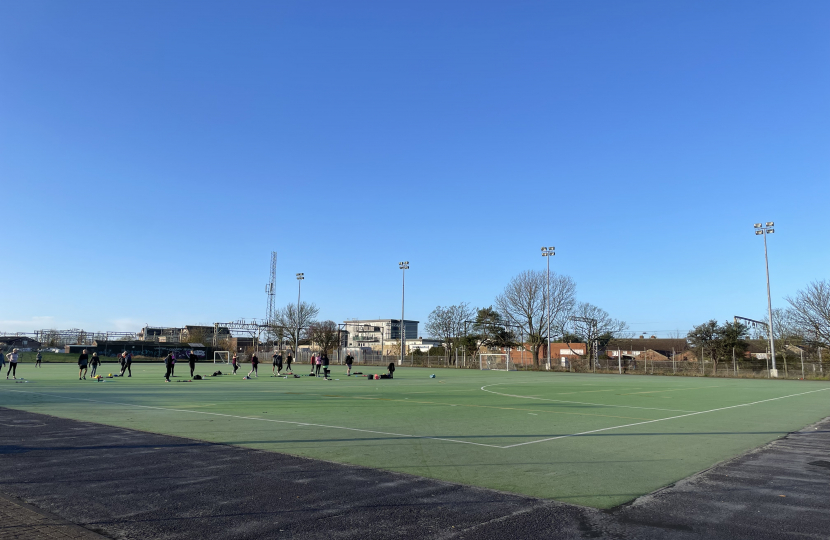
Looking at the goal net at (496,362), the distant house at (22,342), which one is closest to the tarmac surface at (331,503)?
the goal net at (496,362)

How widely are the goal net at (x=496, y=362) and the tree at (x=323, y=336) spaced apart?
136 feet

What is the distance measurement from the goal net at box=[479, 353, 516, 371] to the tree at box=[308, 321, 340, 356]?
41.4 metres

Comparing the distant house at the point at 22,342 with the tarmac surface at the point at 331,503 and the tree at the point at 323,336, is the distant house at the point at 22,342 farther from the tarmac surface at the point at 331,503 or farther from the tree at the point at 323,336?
the tarmac surface at the point at 331,503

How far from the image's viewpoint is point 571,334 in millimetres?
81750

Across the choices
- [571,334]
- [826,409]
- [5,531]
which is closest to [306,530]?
[5,531]

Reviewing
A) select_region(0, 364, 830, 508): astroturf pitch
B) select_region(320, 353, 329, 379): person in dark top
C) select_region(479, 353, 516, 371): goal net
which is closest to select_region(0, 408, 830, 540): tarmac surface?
select_region(0, 364, 830, 508): astroturf pitch

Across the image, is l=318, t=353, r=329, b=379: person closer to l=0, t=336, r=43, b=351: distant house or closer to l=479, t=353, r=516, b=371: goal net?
l=479, t=353, r=516, b=371: goal net

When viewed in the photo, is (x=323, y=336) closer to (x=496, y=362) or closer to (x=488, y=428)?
(x=496, y=362)

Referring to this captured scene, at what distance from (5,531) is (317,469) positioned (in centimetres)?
416

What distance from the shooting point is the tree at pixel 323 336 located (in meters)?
108

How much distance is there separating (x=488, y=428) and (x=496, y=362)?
58.9 metres

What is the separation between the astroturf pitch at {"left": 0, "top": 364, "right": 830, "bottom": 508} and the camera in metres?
8.95

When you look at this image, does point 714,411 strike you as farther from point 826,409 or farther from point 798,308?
point 798,308

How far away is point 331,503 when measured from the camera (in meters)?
6.95
